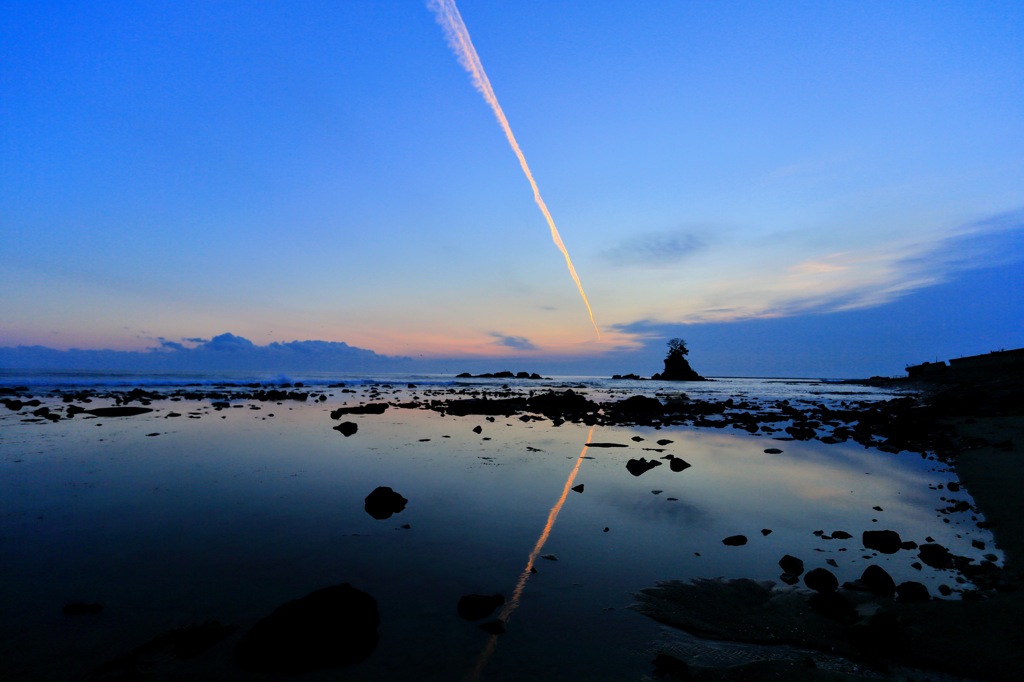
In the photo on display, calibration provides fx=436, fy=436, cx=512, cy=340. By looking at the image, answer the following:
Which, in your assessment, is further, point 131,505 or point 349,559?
point 131,505

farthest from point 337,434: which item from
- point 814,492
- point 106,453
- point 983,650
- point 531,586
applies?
point 983,650

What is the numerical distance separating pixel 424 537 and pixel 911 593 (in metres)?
6.94

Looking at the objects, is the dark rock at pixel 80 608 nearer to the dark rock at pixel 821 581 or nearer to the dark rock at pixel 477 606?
the dark rock at pixel 477 606

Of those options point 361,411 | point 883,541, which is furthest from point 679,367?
point 883,541

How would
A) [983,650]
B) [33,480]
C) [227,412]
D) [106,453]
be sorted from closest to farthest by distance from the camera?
[983,650] → [33,480] → [106,453] → [227,412]

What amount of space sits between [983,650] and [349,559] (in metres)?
7.64

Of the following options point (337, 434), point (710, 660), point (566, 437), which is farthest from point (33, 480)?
point (566, 437)

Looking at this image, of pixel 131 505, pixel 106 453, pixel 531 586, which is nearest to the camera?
pixel 531 586

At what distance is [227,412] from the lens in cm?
2633

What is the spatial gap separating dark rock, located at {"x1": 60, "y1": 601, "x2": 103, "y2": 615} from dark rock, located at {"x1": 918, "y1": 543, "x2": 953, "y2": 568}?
443 inches

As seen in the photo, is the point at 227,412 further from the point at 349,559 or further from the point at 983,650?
the point at 983,650

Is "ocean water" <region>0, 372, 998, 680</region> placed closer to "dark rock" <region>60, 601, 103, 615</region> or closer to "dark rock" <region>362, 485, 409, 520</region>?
"dark rock" <region>60, 601, 103, 615</region>

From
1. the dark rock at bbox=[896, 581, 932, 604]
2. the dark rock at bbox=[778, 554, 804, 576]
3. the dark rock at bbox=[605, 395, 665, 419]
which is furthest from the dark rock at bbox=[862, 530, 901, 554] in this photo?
the dark rock at bbox=[605, 395, 665, 419]

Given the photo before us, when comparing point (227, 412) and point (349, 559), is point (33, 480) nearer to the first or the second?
point (349, 559)
